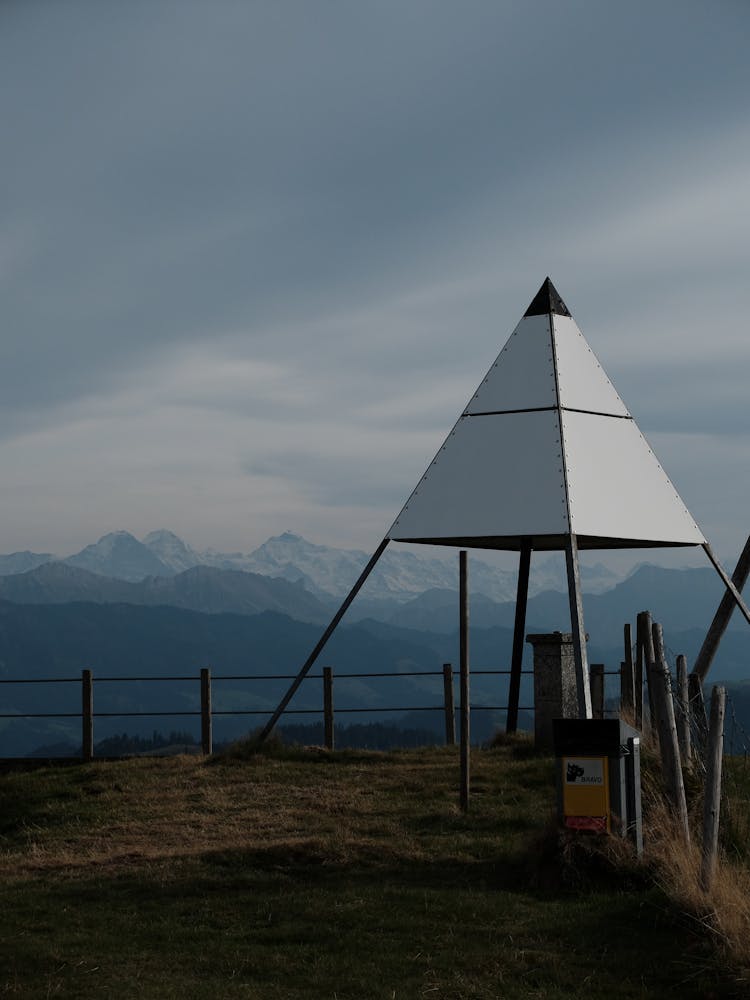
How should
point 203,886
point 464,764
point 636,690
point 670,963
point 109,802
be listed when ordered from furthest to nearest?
1. point 636,690
2. point 109,802
3. point 464,764
4. point 203,886
5. point 670,963

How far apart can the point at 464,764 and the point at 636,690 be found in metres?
4.57

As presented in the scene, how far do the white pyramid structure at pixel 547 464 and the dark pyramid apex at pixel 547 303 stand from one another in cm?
1

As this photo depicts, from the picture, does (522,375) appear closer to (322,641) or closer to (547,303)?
(547,303)

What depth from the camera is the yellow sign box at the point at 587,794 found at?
10273 mm

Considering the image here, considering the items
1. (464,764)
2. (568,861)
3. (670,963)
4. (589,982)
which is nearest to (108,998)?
(589,982)

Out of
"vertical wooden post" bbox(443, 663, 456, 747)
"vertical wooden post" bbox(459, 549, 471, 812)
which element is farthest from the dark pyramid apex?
"vertical wooden post" bbox(443, 663, 456, 747)

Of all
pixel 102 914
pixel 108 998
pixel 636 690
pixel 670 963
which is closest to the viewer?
pixel 108 998

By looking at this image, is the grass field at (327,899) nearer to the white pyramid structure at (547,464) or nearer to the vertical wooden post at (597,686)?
the vertical wooden post at (597,686)

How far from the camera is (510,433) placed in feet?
51.5

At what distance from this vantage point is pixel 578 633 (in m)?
13.6

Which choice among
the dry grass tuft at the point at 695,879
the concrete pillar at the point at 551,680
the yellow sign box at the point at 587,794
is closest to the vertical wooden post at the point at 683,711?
the dry grass tuft at the point at 695,879

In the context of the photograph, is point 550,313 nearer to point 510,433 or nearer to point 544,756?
point 510,433

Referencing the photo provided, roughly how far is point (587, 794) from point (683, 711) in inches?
93.0

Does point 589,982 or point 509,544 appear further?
point 509,544
